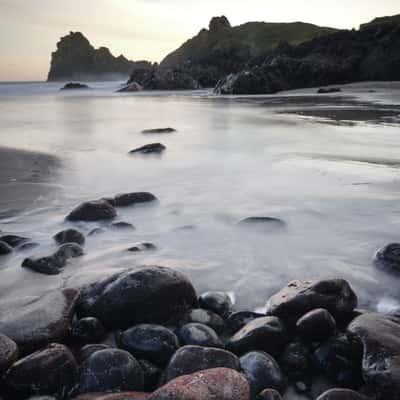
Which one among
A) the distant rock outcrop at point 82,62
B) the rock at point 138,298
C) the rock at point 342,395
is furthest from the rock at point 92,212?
the distant rock outcrop at point 82,62

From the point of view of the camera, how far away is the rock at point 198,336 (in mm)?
1725

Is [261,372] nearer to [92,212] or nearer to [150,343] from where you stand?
[150,343]

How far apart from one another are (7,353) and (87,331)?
356 millimetres

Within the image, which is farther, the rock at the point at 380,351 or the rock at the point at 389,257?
the rock at the point at 389,257

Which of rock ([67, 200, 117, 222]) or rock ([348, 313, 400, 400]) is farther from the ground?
rock ([67, 200, 117, 222])

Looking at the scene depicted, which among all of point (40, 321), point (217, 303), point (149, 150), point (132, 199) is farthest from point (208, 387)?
point (149, 150)

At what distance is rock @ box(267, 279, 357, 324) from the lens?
1.88 meters

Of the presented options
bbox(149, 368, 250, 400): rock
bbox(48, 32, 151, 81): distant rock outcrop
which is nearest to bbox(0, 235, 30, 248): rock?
bbox(149, 368, 250, 400): rock

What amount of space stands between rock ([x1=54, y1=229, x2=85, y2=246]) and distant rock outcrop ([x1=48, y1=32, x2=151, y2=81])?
12837cm

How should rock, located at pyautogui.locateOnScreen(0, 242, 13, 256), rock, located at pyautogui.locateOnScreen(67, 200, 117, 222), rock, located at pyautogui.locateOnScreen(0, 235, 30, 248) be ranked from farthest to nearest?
rock, located at pyautogui.locateOnScreen(67, 200, 117, 222) < rock, located at pyautogui.locateOnScreen(0, 235, 30, 248) < rock, located at pyautogui.locateOnScreen(0, 242, 13, 256)

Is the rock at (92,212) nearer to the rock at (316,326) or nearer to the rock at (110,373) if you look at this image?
the rock at (110,373)

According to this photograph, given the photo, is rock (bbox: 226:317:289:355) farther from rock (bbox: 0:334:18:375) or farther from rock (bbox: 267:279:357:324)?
rock (bbox: 0:334:18:375)

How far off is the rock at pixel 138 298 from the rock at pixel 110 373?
34cm

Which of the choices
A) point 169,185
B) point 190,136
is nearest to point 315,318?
point 169,185
